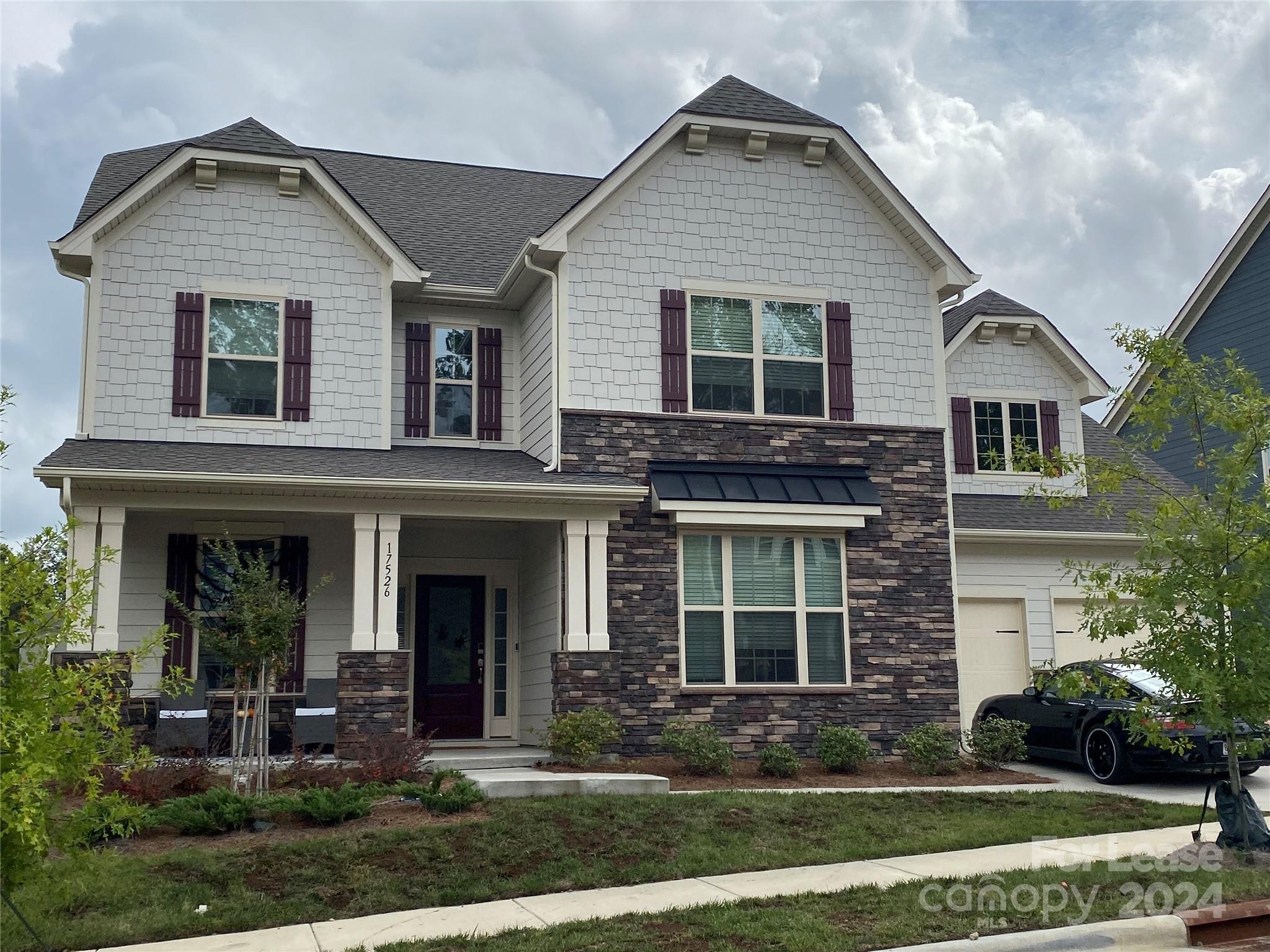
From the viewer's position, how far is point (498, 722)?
1628cm

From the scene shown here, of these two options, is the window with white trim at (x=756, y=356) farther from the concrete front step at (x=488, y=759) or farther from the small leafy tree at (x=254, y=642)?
the small leafy tree at (x=254, y=642)

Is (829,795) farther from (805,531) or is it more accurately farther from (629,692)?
(805,531)

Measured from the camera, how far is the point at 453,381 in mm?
16734

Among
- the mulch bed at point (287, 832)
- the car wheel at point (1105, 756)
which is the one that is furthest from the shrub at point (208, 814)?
the car wheel at point (1105, 756)

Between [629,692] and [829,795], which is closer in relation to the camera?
[829,795]

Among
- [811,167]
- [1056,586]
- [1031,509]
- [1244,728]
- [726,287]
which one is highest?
[811,167]

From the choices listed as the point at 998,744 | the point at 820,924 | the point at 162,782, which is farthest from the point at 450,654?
the point at 820,924

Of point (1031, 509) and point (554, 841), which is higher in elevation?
point (1031, 509)

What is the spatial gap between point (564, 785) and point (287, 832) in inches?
111

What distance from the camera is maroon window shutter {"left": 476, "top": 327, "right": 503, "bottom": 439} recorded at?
1662 centimetres

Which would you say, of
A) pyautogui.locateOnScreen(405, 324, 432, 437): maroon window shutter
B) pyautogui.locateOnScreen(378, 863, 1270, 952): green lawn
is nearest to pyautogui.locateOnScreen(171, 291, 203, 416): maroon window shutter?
pyautogui.locateOnScreen(405, 324, 432, 437): maroon window shutter

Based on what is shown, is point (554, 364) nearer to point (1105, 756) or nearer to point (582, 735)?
point (582, 735)

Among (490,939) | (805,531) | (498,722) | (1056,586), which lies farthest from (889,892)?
(1056,586)

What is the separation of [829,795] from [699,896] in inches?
154
